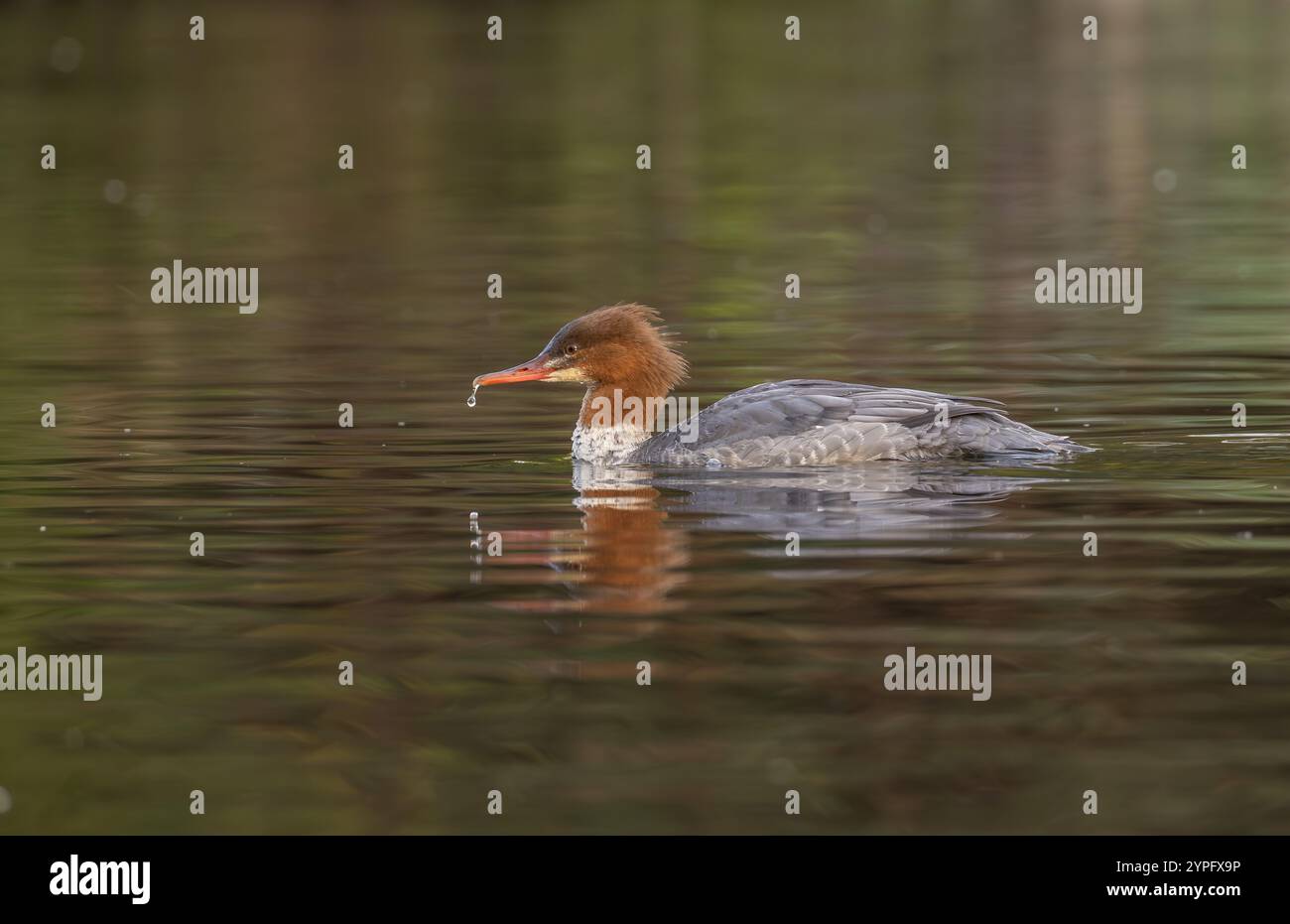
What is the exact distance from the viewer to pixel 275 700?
7.90 m

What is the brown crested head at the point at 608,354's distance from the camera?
42.9 ft

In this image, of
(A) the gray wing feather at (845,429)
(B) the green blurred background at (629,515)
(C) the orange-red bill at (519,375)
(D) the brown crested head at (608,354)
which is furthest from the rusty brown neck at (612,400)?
(A) the gray wing feather at (845,429)

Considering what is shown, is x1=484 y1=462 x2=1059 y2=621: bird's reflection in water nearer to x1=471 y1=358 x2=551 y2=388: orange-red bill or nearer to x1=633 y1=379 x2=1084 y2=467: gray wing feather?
x1=633 y1=379 x2=1084 y2=467: gray wing feather

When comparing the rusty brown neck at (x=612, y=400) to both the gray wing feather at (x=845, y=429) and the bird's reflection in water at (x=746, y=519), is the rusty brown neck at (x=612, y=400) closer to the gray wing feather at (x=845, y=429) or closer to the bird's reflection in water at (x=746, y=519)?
the bird's reflection in water at (x=746, y=519)

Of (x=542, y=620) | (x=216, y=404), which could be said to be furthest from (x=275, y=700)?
(x=216, y=404)

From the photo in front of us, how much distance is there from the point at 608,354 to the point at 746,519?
2.55 metres

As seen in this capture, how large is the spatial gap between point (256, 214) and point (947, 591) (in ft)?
Answer: 68.4

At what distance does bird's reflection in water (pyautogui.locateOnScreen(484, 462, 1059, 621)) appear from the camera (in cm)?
952

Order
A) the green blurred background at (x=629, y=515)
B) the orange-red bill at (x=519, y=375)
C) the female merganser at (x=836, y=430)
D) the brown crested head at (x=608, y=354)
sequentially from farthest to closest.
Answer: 1. the brown crested head at (x=608, y=354)
2. the orange-red bill at (x=519, y=375)
3. the female merganser at (x=836, y=430)
4. the green blurred background at (x=629, y=515)

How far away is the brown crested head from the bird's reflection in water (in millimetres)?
725

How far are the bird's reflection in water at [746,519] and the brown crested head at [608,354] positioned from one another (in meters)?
0.72

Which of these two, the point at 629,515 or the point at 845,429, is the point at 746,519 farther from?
the point at 845,429

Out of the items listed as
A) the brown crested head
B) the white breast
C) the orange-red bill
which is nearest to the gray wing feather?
the white breast

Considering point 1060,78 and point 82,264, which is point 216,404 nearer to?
point 82,264
